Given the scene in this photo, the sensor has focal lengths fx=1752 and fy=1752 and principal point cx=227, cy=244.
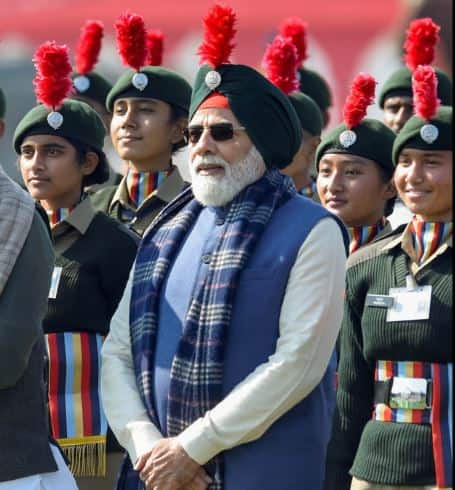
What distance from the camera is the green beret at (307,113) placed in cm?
A: 726

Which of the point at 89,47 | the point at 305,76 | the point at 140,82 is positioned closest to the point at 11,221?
the point at 140,82

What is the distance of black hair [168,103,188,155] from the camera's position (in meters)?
7.03

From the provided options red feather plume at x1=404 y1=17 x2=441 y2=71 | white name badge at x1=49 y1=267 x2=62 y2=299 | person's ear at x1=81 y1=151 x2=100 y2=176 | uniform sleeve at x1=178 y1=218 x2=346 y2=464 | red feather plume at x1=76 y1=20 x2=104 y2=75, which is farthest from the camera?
red feather plume at x1=76 y1=20 x2=104 y2=75

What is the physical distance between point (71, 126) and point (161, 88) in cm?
73

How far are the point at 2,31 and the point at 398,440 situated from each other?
12088 millimetres

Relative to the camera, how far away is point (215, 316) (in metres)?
4.90

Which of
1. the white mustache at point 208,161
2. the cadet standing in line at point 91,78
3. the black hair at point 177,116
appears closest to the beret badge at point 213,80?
the white mustache at point 208,161

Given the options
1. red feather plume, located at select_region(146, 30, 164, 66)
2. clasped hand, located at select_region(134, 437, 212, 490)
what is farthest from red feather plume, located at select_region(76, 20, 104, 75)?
clasped hand, located at select_region(134, 437, 212, 490)

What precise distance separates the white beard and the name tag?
1.69 feet

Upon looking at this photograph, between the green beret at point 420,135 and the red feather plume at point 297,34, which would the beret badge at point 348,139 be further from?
the red feather plume at point 297,34

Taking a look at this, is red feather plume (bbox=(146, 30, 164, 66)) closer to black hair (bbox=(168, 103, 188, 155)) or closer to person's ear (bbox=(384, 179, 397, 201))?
black hair (bbox=(168, 103, 188, 155))

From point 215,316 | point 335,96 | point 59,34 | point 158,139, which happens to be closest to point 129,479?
point 215,316

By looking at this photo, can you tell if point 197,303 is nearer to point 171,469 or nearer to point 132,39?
point 171,469

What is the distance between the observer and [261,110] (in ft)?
16.8
